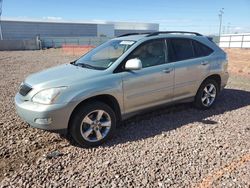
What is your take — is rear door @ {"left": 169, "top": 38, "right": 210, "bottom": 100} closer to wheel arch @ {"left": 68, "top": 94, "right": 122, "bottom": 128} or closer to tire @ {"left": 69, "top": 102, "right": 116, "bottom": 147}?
wheel arch @ {"left": 68, "top": 94, "right": 122, "bottom": 128}

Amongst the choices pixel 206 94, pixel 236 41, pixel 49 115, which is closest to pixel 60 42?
pixel 236 41

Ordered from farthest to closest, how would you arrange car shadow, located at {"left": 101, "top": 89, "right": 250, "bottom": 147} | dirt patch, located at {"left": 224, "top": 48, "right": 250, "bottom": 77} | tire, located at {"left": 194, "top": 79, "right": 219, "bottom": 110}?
dirt patch, located at {"left": 224, "top": 48, "right": 250, "bottom": 77} → tire, located at {"left": 194, "top": 79, "right": 219, "bottom": 110} → car shadow, located at {"left": 101, "top": 89, "right": 250, "bottom": 147}

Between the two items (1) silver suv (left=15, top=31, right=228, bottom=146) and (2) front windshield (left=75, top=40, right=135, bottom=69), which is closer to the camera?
(1) silver suv (left=15, top=31, right=228, bottom=146)

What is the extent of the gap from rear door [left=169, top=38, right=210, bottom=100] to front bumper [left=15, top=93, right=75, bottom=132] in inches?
89.4

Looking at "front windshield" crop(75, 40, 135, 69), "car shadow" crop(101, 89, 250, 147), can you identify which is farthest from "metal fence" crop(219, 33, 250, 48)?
"front windshield" crop(75, 40, 135, 69)

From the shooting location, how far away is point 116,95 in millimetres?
3984

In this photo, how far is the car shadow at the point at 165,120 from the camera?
4316mm

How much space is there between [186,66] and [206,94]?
106 cm

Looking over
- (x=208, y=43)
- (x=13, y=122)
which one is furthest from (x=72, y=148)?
(x=208, y=43)

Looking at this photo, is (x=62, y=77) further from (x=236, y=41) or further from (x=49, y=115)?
(x=236, y=41)

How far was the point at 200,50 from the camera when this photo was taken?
5328mm

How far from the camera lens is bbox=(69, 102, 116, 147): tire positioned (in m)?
3.70

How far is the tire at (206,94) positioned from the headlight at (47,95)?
10.4 ft

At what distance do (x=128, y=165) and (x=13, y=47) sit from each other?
135 feet
